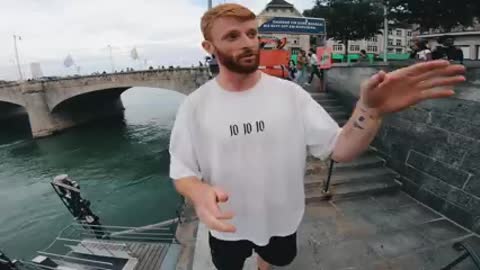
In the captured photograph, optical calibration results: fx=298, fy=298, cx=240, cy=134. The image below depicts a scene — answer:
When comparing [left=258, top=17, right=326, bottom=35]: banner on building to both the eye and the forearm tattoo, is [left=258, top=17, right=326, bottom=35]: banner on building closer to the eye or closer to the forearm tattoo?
the eye

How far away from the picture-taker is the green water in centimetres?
1282

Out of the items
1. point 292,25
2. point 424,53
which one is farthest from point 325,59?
point 424,53

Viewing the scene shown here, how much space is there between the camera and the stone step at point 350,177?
5086 mm

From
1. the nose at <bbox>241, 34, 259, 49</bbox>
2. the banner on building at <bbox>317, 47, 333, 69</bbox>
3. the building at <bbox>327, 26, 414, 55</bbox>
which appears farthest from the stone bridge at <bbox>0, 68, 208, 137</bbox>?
the building at <bbox>327, 26, 414, 55</bbox>

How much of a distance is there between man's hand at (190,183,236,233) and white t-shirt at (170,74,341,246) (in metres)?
0.19

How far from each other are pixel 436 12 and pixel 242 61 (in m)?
14.6

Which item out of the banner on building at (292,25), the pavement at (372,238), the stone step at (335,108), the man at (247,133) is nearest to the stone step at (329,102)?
the stone step at (335,108)

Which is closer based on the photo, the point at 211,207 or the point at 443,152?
the point at 211,207

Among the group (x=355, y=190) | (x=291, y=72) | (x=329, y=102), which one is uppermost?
(x=291, y=72)

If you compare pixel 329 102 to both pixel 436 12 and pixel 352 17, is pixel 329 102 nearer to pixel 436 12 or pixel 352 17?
pixel 436 12

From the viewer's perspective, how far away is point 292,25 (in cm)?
864

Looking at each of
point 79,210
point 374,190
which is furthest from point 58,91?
point 374,190

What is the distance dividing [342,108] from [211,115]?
261 inches

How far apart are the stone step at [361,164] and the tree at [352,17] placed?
23233mm
